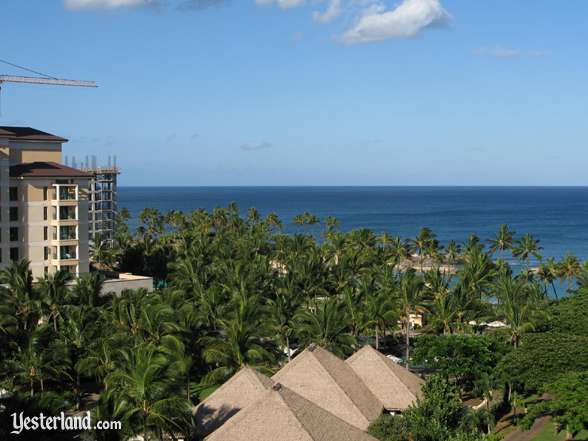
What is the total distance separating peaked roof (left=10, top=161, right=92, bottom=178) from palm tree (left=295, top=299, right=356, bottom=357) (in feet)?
106

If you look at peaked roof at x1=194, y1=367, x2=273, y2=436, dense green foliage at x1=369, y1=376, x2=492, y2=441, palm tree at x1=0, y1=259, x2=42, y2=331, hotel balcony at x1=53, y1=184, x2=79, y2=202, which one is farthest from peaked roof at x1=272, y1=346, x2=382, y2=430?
hotel balcony at x1=53, y1=184, x2=79, y2=202

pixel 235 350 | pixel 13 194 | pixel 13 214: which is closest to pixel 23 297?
pixel 235 350

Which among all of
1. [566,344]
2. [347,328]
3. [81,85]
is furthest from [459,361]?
[81,85]

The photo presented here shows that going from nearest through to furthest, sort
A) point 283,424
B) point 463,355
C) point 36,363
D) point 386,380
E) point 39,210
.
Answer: point 283,424, point 36,363, point 386,380, point 463,355, point 39,210

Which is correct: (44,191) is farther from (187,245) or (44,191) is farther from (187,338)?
→ (187,338)

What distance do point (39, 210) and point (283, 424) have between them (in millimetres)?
46231

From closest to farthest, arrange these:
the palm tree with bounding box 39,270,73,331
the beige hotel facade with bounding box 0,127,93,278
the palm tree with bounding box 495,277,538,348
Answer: the palm tree with bounding box 39,270,73,331 < the palm tree with bounding box 495,277,538,348 < the beige hotel facade with bounding box 0,127,93,278

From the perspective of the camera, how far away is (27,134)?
246 ft

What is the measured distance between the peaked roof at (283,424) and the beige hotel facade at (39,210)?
138ft

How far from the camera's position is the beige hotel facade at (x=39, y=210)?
6981 cm

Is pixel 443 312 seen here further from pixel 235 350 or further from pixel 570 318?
pixel 235 350

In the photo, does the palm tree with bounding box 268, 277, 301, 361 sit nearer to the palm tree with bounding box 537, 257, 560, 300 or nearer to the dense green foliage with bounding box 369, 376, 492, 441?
the dense green foliage with bounding box 369, 376, 492, 441

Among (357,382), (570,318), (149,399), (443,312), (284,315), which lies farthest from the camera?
(443,312)

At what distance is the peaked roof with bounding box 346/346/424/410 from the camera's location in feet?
142
